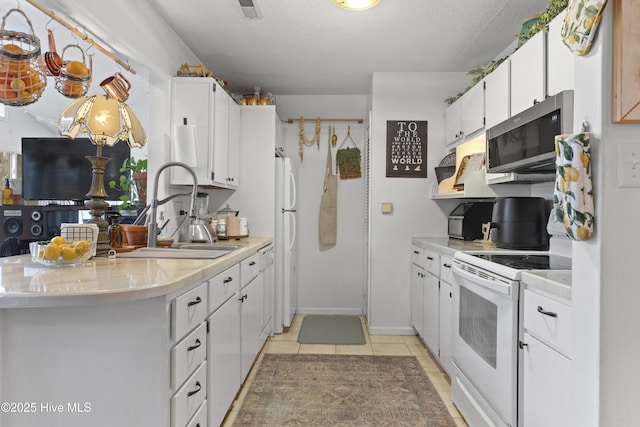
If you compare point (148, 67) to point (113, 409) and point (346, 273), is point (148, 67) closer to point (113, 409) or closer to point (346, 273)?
point (113, 409)

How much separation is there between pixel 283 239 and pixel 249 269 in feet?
3.73

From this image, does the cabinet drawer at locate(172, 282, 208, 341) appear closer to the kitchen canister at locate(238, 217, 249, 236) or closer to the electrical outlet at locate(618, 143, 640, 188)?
the electrical outlet at locate(618, 143, 640, 188)

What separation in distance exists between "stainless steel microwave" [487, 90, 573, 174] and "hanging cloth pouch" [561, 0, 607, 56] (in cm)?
68

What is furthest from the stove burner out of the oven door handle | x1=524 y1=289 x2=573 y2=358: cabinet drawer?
x1=524 y1=289 x2=573 y2=358: cabinet drawer

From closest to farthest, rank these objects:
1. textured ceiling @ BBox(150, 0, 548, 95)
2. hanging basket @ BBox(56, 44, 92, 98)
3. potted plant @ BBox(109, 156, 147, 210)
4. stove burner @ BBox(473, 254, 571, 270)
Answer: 1. stove burner @ BBox(473, 254, 571, 270)
2. hanging basket @ BBox(56, 44, 92, 98)
3. textured ceiling @ BBox(150, 0, 548, 95)
4. potted plant @ BBox(109, 156, 147, 210)

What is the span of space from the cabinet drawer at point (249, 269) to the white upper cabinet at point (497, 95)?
1.88 metres

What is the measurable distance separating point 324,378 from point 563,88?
88.4 inches

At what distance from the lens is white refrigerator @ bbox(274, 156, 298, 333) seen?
3.62 meters

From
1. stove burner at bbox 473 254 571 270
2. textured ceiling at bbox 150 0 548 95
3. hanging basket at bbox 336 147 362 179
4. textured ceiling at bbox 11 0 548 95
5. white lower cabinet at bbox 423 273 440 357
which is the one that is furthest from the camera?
hanging basket at bbox 336 147 362 179

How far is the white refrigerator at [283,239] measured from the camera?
3.62 metres

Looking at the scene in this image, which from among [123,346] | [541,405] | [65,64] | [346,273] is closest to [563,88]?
[541,405]

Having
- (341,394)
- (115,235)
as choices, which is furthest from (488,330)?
(115,235)

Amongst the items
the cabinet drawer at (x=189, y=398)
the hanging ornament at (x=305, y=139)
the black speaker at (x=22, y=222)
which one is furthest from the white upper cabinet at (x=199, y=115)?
the hanging ornament at (x=305, y=139)

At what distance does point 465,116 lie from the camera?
3080 millimetres
